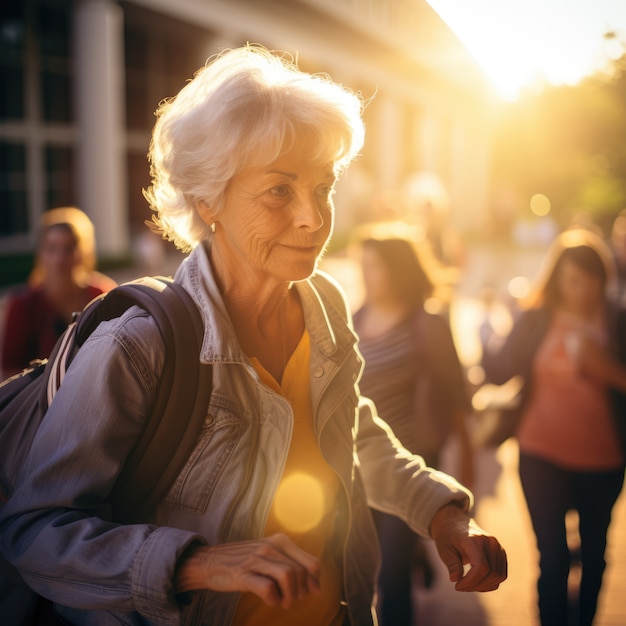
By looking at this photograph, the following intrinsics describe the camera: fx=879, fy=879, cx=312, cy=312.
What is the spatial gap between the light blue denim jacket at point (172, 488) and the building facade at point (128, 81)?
6829 mm

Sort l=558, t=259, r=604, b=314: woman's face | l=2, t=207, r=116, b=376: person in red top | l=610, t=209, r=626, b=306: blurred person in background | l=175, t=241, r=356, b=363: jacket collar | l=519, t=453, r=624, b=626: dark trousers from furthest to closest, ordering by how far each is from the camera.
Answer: l=610, t=209, r=626, b=306: blurred person in background, l=2, t=207, r=116, b=376: person in red top, l=558, t=259, r=604, b=314: woman's face, l=519, t=453, r=624, b=626: dark trousers, l=175, t=241, r=356, b=363: jacket collar

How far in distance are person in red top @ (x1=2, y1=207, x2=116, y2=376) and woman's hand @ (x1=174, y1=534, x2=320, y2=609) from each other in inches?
127

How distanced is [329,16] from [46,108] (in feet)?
42.7

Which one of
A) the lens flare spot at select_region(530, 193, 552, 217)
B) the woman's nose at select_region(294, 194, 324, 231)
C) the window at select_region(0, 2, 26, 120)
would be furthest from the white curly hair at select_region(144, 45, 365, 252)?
the window at select_region(0, 2, 26, 120)

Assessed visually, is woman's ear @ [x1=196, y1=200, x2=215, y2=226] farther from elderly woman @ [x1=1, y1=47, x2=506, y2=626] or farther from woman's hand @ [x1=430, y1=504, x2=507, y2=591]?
woman's hand @ [x1=430, y1=504, x2=507, y2=591]

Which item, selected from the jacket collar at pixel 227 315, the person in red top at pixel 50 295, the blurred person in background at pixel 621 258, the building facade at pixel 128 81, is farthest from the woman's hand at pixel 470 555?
the building facade at pixel 128 81

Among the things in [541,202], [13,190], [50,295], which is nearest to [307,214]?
[50,295]

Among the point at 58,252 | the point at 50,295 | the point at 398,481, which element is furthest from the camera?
the point at 58,252

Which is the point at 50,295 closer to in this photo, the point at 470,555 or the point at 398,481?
the point at 398,481

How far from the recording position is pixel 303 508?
205 cm

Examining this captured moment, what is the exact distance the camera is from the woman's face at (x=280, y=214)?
200 cm

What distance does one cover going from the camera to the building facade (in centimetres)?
2244

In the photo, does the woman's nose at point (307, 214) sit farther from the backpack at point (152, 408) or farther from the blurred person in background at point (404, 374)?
the blurred person in background at point (404, 374)

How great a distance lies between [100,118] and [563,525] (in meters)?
20.3
